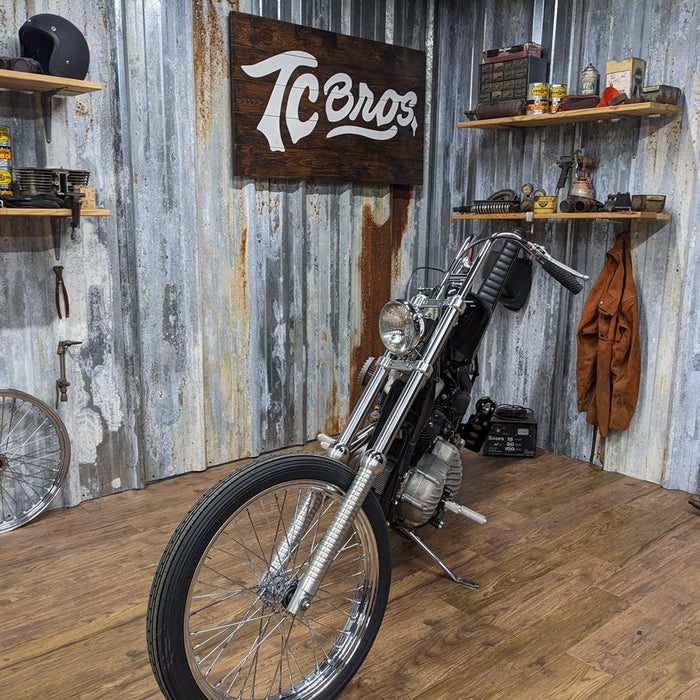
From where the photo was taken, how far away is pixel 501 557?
117 inches

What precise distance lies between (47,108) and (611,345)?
2946 mm

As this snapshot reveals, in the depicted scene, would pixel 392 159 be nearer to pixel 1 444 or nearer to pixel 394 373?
pixel 394 373

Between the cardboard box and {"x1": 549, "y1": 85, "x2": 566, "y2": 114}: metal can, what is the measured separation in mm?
274

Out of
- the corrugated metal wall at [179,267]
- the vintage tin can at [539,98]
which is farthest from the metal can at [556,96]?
the corrugated metal wall at [179,267]

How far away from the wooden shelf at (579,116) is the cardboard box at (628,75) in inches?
3.2

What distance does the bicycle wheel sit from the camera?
316cm

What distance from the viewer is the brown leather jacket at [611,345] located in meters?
3.68

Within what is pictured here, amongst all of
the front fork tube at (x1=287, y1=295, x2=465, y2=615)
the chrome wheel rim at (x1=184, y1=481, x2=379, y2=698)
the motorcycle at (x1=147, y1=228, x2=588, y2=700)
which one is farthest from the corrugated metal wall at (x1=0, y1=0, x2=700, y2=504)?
A: the front fork tube at (x1=287, y1=295, x2=465, y2=615)

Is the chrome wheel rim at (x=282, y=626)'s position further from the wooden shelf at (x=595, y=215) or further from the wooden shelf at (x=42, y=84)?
the wooden shelf at (x=595, y=215)

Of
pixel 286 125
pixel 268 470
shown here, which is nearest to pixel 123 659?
pixel 268 470

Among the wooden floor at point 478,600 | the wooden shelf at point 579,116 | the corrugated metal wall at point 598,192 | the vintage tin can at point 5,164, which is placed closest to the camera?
the wooden floor at point 478,600

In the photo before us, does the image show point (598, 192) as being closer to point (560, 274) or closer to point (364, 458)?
point (560, 274)

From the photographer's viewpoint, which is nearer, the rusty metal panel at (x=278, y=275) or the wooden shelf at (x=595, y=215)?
the wooden shelf at (x=595, y=215)

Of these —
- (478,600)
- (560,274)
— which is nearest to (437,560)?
(478,600)
